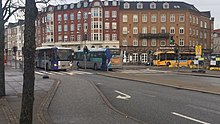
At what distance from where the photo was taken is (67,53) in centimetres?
3916

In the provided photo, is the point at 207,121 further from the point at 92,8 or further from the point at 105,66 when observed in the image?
the point at 92,8

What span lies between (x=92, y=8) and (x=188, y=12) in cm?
2687

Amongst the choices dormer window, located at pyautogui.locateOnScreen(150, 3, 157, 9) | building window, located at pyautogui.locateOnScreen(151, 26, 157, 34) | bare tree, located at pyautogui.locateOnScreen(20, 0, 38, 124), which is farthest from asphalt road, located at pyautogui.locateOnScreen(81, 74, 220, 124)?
dormer window, located at pyautogui.locateOnScreen(150, 3, 157, 9)

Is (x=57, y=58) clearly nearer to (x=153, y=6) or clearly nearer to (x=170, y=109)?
(x=170, y=109)

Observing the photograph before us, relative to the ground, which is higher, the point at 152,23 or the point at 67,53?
the point at 152,23

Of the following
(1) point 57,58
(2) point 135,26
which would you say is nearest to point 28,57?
(1) point 57,58

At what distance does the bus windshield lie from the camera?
38438 millimetres

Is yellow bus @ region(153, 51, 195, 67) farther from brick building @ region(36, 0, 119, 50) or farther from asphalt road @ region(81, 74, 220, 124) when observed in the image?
asphalt road @ region(81, 74, 220, 124)

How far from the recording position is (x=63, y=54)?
38812 millimetres

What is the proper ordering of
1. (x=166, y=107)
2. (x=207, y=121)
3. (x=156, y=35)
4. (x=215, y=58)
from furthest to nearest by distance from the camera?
1. (x=156, y=35)
2. (x=215, y=58)
3. (x=166, y=107)
4. (x=207, y=121)

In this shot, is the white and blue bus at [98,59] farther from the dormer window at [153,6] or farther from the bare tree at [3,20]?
the dormer window at [153,6]

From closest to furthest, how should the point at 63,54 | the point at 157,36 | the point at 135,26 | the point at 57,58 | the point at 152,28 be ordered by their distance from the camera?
the point at 57,58 < the point at 63,54 < the point at 157,36 < the point at 152,28 < the point at 135,26

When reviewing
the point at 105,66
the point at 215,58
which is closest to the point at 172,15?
the point at 215,58

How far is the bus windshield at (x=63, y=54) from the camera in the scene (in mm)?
38438
